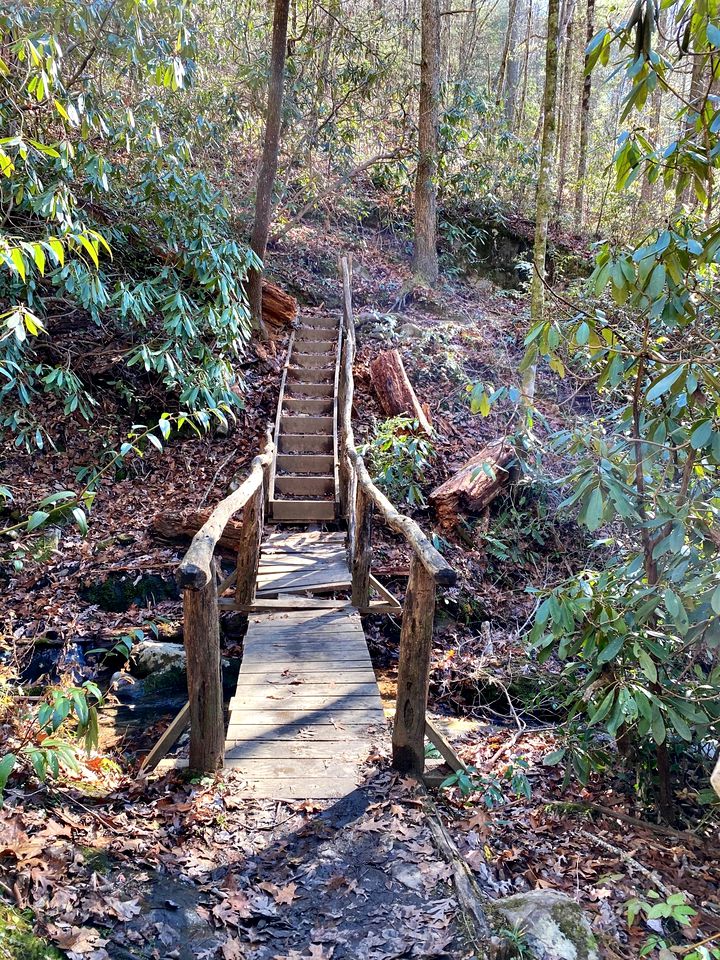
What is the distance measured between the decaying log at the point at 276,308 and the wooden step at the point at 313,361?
0.80 meters

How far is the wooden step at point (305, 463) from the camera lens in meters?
8.98

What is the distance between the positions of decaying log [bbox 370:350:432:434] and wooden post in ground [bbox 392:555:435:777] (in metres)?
5.56

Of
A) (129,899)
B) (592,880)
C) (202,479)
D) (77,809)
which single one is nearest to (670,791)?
(592,880)

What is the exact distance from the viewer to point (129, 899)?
2492 mm

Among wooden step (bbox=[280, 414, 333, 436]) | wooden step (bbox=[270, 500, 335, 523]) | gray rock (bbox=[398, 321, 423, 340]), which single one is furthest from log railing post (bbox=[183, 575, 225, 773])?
gray rock (bbox=[398, 321, 423, 340])

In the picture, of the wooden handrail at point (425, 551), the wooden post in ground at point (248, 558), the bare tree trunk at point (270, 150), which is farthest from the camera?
the bare tree trunk at point (270, 150)

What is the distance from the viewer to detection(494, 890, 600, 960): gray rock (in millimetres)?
2406

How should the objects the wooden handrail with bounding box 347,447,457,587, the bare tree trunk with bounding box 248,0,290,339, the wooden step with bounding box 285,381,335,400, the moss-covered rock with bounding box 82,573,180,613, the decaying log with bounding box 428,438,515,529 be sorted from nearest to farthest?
the wooden handrail with bounding box 347,447,457,587
the moss-covered rock with bounding box 82,573,180,613
the decaying log with bounding box 428,438,515,529
the bare tree trunk with bounding box 248,0,290,339
the wooden step with bounding box 285,381,335,400

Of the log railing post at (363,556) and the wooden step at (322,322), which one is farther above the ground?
the wooden step at (322,322)

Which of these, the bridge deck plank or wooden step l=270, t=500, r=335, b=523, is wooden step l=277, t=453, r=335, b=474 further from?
the bridge deck plank

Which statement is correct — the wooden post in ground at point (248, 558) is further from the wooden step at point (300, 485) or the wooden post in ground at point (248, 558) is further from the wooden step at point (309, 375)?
the wooden step at point (309, 375)

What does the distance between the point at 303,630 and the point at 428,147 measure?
1109 centimetres

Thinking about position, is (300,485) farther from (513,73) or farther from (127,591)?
(513,73)

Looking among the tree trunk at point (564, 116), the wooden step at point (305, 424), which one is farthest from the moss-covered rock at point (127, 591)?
the tree trunk at point (564, 116)
